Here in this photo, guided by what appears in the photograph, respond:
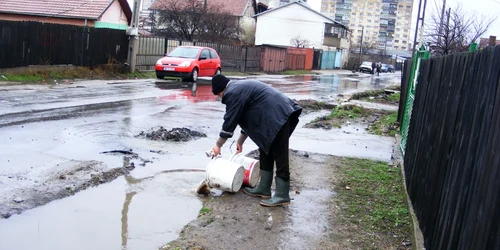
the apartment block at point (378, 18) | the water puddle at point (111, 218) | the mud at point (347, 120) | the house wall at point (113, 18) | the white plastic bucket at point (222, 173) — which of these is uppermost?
the apartment block at point (378, 18)

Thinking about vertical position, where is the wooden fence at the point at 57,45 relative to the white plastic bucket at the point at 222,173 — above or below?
above

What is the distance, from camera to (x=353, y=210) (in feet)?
19.8

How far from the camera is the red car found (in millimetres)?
22922

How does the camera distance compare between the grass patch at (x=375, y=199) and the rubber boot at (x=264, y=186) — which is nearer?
the grass patch at (x=375, y=199)

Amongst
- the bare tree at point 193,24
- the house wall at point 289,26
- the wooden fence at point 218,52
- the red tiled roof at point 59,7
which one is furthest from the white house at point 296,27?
the red tiled roof at point 59,7

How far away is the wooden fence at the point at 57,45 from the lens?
18219 millimetres

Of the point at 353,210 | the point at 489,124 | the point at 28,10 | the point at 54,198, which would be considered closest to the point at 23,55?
the point at 28,10

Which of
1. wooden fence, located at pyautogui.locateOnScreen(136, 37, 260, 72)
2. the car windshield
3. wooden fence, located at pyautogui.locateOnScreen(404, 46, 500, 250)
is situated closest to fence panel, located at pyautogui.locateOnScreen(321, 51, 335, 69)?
wooden fence, located at pyautogui.locateOnScreen(136, 37, 260, 72)

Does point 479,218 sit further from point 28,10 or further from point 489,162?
point 28,10

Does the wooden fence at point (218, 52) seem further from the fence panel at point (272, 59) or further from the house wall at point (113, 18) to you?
the house wall at point (113, 18)

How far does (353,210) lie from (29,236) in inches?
133

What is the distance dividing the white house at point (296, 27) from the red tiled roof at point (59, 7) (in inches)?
1469

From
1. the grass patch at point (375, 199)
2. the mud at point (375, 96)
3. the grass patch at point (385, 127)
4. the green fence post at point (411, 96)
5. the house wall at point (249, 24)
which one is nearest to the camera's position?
the grass patch at point (375, 199)

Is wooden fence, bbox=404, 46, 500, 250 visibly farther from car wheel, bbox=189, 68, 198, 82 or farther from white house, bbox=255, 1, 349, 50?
white house, bbox=255, 1, 349, 50
